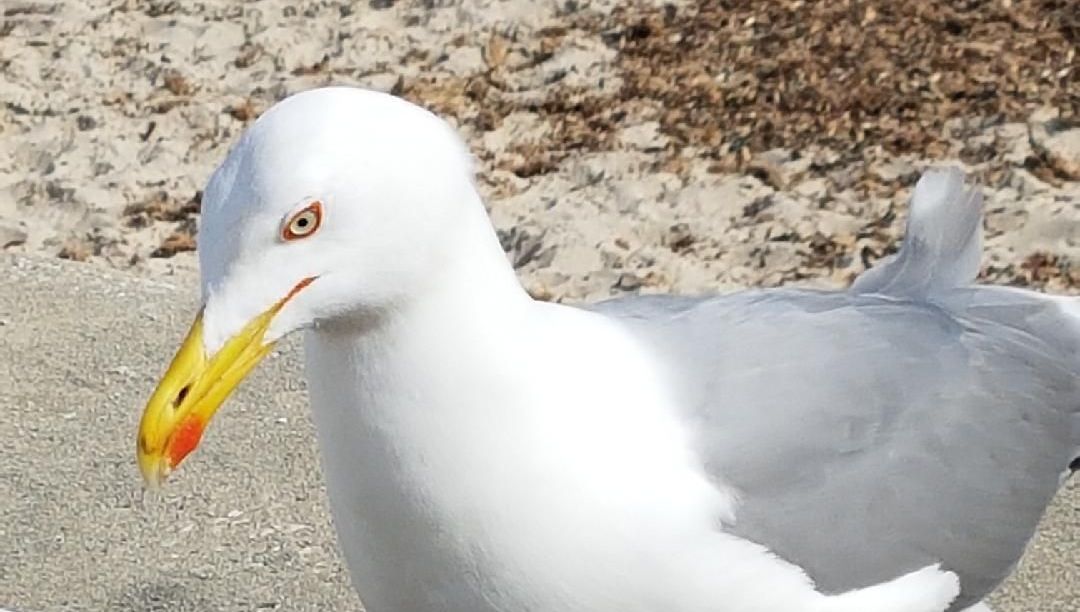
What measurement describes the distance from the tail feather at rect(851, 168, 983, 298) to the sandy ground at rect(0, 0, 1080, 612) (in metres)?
0.87

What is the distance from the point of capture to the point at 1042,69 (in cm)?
663

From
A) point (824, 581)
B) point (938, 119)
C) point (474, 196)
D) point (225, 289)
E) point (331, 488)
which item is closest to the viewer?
point (225, 289)

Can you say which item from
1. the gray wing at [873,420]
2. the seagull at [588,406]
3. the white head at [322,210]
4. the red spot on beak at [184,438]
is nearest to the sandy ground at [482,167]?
the gray wing at [873,420]

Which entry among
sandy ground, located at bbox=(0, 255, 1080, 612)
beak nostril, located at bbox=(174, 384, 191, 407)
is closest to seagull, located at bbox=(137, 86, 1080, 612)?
beak nostril, located at bbox=(174, 384, 191, 407)

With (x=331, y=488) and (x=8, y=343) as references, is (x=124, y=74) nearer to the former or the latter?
(x=8, y=343)

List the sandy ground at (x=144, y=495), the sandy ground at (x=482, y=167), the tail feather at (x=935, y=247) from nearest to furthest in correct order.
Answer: the tail feather at (x=935, y=247) → the sandy ground at (x=144, y=495) → the sandy ground at (x=482, y=167)

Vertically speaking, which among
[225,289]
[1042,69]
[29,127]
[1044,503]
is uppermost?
[225,289]

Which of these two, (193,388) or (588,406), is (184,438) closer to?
(193,388)

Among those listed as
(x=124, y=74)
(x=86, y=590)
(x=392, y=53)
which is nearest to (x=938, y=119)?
(x=392, y=53)

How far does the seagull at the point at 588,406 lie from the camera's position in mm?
2461

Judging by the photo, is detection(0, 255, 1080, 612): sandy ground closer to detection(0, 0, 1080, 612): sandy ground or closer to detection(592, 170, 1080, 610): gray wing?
detection(0, 0, 1080, 612): sandy ground

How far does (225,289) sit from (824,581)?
1.17 meters

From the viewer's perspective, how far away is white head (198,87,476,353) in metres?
2.40

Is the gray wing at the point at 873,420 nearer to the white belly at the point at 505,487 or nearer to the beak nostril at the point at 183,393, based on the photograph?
the white belly at the point at 505,487
